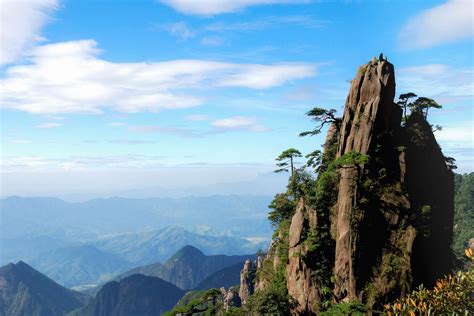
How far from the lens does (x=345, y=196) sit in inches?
2131

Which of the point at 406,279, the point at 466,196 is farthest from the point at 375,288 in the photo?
the point at 466,196

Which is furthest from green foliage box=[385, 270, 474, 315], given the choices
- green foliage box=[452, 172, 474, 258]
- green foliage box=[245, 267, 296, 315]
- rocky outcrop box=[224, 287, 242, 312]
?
rocky outcrop box=[224, 287, 242, 312]

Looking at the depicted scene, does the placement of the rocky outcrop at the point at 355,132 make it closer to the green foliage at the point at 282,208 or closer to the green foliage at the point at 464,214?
the green foliage at the point at 282,208

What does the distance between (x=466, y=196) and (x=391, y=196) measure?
101m

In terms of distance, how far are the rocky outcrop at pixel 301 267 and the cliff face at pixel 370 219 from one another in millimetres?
123

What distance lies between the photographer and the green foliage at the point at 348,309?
154 feet

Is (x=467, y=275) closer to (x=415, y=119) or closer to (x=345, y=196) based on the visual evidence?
(x=345, y=196)

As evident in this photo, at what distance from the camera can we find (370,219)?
2117 inches

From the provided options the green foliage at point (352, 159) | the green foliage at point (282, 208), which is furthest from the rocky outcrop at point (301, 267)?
the green foliage at point (282, 208)

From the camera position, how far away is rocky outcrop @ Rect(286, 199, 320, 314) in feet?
175

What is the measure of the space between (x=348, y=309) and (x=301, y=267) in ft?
29.5

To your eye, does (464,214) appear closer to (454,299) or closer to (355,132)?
(355,132)

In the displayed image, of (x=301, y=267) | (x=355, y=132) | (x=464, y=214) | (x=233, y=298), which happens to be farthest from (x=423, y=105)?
(x=233, y=298)

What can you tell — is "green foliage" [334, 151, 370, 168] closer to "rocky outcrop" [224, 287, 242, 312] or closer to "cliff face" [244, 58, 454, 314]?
"cliff face" [244, 58, 454, 314]
